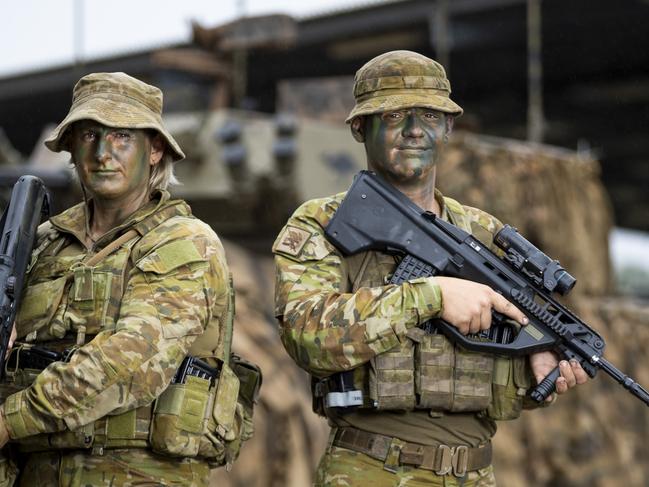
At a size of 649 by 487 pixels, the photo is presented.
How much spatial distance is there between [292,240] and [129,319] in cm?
57

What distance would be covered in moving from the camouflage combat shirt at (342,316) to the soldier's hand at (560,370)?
0.79 ft

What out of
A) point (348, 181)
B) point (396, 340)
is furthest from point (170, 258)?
point (348, 181)

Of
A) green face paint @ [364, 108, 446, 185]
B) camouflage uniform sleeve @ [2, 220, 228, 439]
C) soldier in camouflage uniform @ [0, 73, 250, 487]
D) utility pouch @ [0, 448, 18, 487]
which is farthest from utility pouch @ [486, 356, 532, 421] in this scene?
utility pouch @ [0, 448, 18, 487]

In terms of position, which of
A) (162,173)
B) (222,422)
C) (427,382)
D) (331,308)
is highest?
(162,173)

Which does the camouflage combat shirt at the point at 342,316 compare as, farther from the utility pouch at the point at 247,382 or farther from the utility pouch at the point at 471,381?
the utility pouch at the point at 247,382

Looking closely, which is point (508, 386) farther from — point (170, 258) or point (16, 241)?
point (16, 241)

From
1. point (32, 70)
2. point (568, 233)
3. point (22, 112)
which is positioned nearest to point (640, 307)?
point (568, 233)

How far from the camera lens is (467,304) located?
3.05 meters

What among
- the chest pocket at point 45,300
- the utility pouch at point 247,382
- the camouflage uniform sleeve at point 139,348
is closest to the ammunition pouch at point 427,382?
the utility pouch at point 247,382

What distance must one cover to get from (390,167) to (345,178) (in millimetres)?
5663

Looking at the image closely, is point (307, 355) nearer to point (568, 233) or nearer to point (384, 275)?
point (384, 275)

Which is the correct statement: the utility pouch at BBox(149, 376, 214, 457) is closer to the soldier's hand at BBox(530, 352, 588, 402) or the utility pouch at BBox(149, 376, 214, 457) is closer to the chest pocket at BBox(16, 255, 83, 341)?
the chest pocket at BBox(16, 255, 83, 341)

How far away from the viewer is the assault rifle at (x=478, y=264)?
3195mm

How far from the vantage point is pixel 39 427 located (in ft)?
9.04
